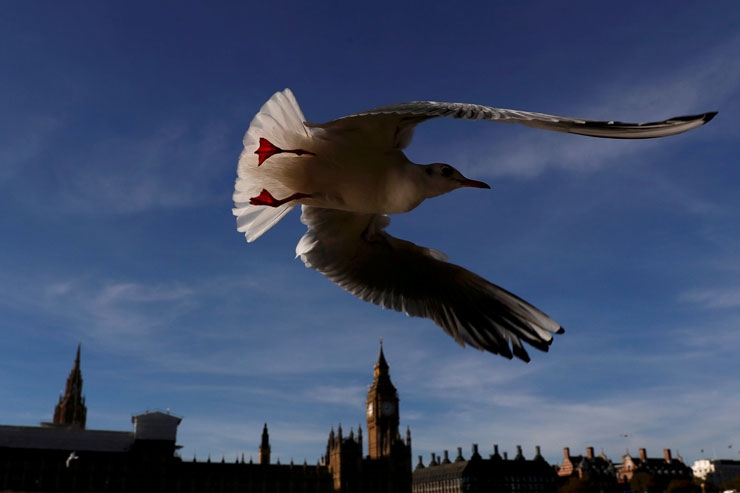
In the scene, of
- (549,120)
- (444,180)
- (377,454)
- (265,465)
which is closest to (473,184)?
(444,180)

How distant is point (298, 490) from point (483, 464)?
21.7 metres

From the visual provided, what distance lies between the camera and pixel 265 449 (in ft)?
240

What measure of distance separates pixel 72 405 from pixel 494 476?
159ft

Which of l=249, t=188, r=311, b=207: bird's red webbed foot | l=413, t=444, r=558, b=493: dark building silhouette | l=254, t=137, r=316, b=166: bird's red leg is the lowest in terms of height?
l=413, t=444, r=558, b=493: dark building silhouette

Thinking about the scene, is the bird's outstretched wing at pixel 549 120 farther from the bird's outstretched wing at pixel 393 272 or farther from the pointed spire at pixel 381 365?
the pointed spire at pixel 381 365

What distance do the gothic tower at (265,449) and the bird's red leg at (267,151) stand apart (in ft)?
241

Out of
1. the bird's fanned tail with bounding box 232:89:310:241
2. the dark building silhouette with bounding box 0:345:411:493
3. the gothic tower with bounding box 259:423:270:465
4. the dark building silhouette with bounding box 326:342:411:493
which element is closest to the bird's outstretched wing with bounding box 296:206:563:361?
the bird's fanned tail with bounding box 232:89:310:241

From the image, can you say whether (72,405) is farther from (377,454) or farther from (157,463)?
(377,454)

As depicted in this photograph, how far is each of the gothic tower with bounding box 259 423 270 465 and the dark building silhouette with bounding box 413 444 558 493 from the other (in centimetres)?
2058

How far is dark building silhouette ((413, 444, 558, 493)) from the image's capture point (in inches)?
2815

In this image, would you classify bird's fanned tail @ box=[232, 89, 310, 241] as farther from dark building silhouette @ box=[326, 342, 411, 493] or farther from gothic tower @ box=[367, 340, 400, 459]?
gothic tower @ box=[367, 340, 400, 459]

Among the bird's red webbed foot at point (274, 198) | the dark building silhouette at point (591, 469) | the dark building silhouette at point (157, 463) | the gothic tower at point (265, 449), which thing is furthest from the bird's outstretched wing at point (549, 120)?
the gothic tower at point (265, 449)

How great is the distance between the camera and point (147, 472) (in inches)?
2306

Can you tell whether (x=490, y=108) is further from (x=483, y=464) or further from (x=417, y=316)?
(x=483, y=464)
